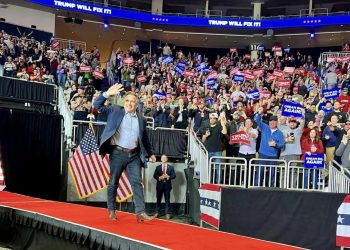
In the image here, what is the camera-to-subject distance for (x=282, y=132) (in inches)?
448

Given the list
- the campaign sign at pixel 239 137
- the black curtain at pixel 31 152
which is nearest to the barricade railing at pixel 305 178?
the campaign sign at pixel 239 137

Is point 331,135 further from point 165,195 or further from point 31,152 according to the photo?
point 31,152

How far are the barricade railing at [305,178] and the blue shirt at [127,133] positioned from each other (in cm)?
512

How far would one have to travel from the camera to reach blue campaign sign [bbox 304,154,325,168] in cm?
1064

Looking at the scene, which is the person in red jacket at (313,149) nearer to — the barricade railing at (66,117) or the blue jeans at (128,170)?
the blue jeans at (128,170)

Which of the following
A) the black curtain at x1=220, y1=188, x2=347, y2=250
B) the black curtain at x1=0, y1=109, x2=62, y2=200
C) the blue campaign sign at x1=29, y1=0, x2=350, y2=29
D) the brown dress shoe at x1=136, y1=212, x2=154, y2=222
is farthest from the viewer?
the blue campaign sign at x1=29, y1=0, x2=350, y2=29

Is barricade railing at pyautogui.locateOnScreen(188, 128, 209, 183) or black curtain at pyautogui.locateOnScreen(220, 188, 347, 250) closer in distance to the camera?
black curtain at pyautogui.locateOnScreen(220, 188, 347, 250)

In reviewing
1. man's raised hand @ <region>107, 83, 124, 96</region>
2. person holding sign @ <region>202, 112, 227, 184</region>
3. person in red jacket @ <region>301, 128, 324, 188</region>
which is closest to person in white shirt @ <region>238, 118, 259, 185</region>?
person holding sign @ <region>202, 112, 227, 184</region>

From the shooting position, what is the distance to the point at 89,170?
1349 cm

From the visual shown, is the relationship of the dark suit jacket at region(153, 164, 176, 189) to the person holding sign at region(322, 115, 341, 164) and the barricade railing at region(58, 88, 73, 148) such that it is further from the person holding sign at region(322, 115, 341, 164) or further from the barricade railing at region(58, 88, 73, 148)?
the person holding sign at region(322, 115, 341, 164)

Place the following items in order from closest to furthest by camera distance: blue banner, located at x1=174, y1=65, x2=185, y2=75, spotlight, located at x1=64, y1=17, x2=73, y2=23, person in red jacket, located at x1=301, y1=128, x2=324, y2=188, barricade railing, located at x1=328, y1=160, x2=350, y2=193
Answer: barricade railing, located at x1=328, y1=160, x2=350, y2=193 → person in red jacket, located at x1=301, y1=128, x2=324, y2=188 → blue banner, located at x1=174, y1=65, x2=185, y2=75 → spotlight, located at x1=64, y1=17, x2=73, y2=23

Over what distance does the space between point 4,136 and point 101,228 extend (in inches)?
306

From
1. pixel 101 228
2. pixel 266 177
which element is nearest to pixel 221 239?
pixel 101 228

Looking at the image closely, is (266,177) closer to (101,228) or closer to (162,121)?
(162,121)
